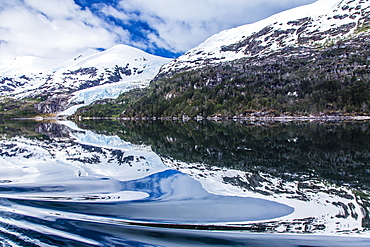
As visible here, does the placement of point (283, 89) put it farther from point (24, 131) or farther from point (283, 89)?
point (24, 131)

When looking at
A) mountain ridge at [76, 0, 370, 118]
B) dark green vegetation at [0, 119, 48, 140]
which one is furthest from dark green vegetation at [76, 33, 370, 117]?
dark green vegetation at [0, 119, 48, 140]

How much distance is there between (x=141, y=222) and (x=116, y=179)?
5.81 metres

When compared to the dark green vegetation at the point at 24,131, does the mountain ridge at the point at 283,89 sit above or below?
above

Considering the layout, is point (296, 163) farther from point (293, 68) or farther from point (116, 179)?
point (293, 68)

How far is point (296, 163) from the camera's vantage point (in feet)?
52.3

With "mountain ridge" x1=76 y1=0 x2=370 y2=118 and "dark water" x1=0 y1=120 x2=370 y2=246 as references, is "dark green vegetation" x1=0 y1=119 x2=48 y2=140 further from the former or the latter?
"mountain ridge" x1=76 y1=0 x2=370 y2=118

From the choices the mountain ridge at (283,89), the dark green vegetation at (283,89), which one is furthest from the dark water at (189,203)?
the dark green vegetation at (283,89)

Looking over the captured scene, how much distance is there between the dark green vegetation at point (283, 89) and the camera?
12694 centimetres

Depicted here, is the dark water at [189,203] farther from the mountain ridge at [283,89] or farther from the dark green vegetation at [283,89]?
the dark green vegetation at [283,89]

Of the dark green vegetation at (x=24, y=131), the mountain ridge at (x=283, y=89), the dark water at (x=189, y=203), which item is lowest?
the dark water at (x=189, y=203)

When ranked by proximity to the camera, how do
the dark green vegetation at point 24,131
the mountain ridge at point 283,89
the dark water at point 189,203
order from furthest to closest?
the mountain ridge at point 283,89, the dark green vegetation at point 24,131, the dark water at point 189,203

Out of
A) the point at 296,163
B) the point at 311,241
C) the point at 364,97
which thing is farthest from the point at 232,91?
the point at 311,241

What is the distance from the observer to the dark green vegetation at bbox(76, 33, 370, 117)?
126938mm

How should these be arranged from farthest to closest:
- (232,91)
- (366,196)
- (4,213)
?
(232,91)
(366,196)
(4,213)
